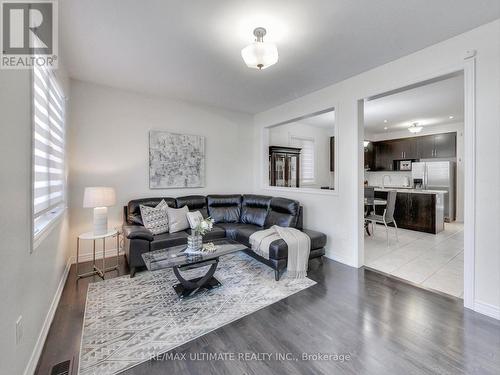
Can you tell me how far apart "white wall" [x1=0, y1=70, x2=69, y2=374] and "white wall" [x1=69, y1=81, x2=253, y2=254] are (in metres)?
2.07

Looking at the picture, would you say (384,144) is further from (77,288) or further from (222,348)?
(77,288)

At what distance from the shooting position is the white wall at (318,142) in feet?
20.6

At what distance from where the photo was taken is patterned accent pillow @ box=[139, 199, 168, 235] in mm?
3414

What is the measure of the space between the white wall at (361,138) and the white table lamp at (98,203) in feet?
10.0

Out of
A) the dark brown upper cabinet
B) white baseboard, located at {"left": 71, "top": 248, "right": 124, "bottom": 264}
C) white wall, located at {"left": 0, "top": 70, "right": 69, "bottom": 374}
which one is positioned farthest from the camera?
the dark brown upper cabinet

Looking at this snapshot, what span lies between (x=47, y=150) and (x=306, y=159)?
5.87 metres

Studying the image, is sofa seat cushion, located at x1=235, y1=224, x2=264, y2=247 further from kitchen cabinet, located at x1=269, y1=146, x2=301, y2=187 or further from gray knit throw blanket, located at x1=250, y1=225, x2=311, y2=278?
kitchen cabinet, located at x1=269, y1=146, x2=301, y2=187

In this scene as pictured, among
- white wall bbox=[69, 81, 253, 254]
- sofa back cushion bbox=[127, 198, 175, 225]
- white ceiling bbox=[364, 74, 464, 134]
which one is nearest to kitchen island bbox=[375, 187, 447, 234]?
white ceiling bbox=[364, 74, 464, 134]

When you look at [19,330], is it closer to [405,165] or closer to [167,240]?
[167,240]

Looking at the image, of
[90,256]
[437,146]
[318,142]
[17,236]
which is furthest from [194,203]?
[437,146]

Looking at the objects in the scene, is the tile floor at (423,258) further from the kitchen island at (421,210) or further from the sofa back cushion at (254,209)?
the sofa back cushion at (254,209)

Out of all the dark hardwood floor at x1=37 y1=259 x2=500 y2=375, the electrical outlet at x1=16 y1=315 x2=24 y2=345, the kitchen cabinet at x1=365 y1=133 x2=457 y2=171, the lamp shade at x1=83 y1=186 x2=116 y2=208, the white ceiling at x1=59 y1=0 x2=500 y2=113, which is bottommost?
the dark hardwood floor at x1=37 y1=259 x2=500 y2=375

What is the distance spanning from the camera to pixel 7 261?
120cm

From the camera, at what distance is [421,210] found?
205 inches
